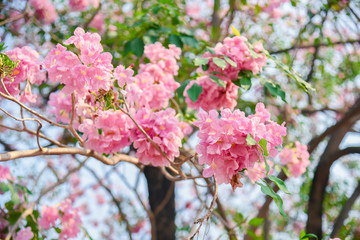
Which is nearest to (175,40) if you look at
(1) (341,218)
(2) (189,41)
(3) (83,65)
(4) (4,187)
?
(2) (189,41)

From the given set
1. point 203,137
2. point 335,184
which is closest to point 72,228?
point 203,137

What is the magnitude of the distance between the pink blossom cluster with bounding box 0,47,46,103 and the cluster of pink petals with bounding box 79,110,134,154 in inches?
13.6

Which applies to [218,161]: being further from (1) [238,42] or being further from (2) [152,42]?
(2) [152,42]

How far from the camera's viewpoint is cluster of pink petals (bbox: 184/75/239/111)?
6.33 feet

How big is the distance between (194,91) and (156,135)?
16.5 inches

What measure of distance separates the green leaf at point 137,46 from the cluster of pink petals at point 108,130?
2.94 ft

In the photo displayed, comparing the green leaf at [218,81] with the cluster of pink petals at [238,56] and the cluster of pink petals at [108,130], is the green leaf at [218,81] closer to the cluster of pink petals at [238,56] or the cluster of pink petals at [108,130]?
the cluster of pink petals at [238,56]

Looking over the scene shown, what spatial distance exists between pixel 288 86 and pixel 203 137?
10.3ft

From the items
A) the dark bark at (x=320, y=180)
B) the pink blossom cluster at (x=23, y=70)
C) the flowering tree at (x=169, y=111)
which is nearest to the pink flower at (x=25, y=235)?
the flowering tree at (x=169, y=111)

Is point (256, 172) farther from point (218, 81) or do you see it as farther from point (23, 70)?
point (23, 70)

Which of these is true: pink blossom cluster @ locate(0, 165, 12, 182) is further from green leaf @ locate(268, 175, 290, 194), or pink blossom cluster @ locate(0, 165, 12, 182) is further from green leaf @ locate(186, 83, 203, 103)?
green leaf @ locate(268, 175, 290, 194)

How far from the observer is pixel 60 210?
255cm

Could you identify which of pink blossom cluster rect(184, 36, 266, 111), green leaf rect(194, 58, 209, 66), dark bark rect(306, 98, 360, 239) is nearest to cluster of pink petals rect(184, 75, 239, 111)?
pink blossom cluster rect(184, 36, 266, 111)

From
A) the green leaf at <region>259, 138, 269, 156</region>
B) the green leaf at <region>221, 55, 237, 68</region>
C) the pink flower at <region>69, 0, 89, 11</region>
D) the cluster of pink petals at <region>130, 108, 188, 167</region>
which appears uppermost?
the pink flower at <region>69, 0, 89, 11</region>
